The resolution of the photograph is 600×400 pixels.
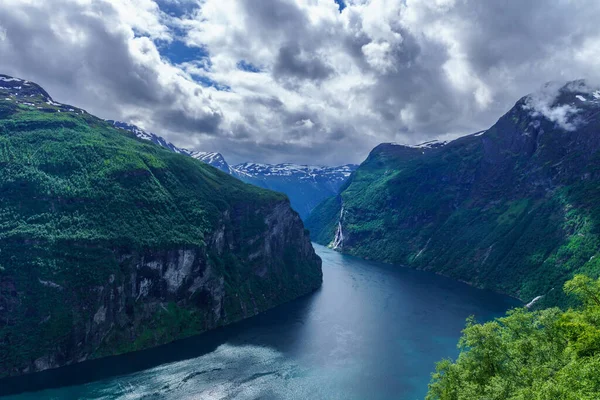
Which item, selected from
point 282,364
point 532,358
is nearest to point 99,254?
point 282,364

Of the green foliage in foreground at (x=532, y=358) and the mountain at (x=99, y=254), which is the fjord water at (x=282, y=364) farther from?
the green foliage in foreground at (x=532, y=358)

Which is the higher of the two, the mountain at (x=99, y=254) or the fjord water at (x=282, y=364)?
the mountain at (x=99, y=254)

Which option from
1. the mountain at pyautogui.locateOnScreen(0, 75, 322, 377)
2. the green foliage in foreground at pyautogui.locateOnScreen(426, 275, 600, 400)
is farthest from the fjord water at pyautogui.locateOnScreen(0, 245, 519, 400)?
the green foliage in foreground at pyautogui.locateOnScreen(426, 275, 600, 400)

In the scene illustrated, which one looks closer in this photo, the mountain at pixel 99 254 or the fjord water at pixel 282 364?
the fjord water at pixel 282 364

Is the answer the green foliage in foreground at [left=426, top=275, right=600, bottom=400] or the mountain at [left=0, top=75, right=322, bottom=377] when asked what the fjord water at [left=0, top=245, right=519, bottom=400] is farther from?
the green foliage in foreground at [left=426, top=275, right=600, bottom=400]

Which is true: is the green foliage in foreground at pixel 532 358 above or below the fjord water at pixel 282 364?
above

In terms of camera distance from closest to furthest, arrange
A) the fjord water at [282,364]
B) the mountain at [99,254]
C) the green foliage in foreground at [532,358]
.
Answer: the green foliage in foreground at [532,358], the fjord water at [282,364], the mountain at [99,254]

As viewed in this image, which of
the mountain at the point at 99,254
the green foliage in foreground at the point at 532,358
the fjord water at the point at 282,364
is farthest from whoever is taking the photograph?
the mountain at the point at 99,254

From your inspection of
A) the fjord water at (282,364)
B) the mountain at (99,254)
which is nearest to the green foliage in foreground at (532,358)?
the fjord water at (282,364)
